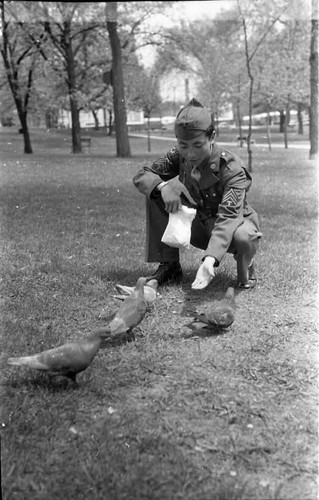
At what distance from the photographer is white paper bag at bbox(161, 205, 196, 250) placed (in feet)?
11.7

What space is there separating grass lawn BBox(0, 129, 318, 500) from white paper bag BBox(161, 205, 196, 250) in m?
0.46

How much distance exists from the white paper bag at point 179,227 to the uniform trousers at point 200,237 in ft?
1.08

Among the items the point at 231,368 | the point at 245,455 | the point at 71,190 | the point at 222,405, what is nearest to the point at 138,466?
the point at 245,455

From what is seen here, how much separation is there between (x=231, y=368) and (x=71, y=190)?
7165 mm

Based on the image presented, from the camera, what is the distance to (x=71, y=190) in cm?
953

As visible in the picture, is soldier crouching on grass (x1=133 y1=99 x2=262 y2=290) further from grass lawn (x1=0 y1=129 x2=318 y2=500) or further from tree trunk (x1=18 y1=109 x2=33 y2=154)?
tree trunk (x1=18 y1=109 x2=33 y2=154)

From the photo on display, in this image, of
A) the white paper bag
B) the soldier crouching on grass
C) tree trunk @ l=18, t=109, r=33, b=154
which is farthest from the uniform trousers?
tree trunk @ l=18, t=109, r=33, b=154

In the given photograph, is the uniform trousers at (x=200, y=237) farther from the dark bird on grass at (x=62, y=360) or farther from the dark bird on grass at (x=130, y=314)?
the dark bird on grass at (x=62, y=360)

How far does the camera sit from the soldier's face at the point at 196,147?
11.2ft

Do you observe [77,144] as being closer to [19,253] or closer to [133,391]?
[19,253]

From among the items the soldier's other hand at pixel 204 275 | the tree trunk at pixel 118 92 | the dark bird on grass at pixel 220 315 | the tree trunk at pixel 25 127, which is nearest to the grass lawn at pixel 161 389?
the dark bird on grass at pixel 220 315

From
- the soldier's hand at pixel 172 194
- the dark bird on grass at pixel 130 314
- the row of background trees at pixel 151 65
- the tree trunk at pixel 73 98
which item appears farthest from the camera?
the tree trunk at pixel 73 98

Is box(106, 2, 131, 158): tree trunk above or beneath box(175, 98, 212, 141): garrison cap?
above

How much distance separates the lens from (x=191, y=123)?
330 cm
